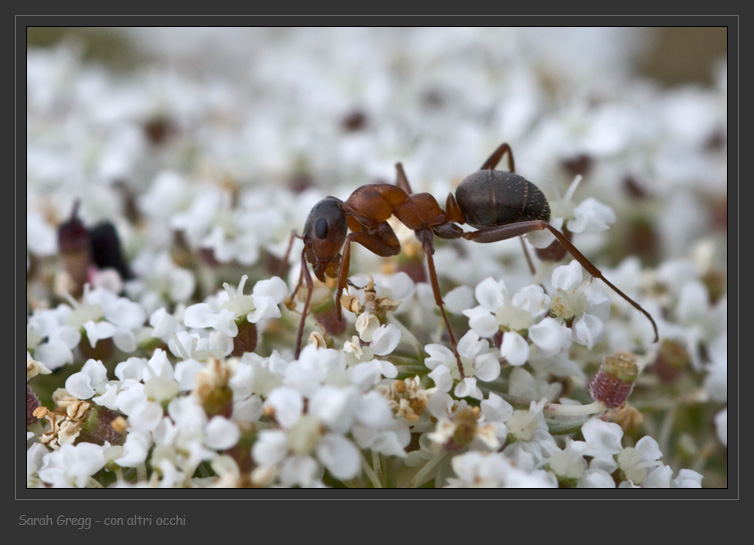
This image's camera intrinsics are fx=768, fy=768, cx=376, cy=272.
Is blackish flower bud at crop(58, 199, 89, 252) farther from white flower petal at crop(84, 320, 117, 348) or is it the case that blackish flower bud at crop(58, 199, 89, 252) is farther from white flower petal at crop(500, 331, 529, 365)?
white flower petal at crop(500, 331, 529, 365)

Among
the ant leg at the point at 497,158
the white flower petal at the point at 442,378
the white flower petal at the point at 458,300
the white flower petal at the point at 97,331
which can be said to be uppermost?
the ant leg at the point at 497,158

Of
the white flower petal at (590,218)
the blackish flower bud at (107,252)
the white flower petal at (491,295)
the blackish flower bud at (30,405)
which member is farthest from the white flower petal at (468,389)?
the blackish flower bud at (107,252)

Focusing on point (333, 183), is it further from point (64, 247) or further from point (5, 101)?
point (5, 101)

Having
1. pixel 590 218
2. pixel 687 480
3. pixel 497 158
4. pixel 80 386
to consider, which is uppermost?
pixel 497 158

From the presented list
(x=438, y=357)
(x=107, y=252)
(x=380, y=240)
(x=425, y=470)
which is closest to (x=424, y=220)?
(x=380, y=240)

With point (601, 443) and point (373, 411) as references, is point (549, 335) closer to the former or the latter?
point (601, 443)

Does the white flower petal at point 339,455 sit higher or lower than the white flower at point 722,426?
higher

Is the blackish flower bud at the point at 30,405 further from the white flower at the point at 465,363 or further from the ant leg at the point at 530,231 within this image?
the ant leg at the point at 530,231

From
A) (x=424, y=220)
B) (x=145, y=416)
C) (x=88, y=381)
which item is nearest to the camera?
(x=145, y=416)
